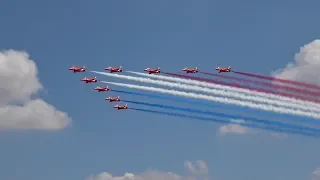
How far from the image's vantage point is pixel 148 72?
19988 cm

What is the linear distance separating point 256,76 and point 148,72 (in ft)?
112

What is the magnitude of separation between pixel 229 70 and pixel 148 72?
22.7 m

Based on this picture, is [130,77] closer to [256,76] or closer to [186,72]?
[186,72]

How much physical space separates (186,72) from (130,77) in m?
16.3

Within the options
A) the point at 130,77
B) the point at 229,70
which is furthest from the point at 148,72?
the point at 229,70

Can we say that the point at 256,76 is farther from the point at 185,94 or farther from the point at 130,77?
the point at 130,77

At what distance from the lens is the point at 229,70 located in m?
196

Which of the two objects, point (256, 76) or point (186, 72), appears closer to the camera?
point (256, 76)

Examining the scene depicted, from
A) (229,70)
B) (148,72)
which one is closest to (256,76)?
(229,70)

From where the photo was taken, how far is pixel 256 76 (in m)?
180

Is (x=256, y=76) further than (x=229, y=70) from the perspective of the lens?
No

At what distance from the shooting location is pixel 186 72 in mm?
198125

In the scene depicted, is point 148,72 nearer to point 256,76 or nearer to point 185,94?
point 185,94

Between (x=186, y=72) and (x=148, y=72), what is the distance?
1074 centimetres
